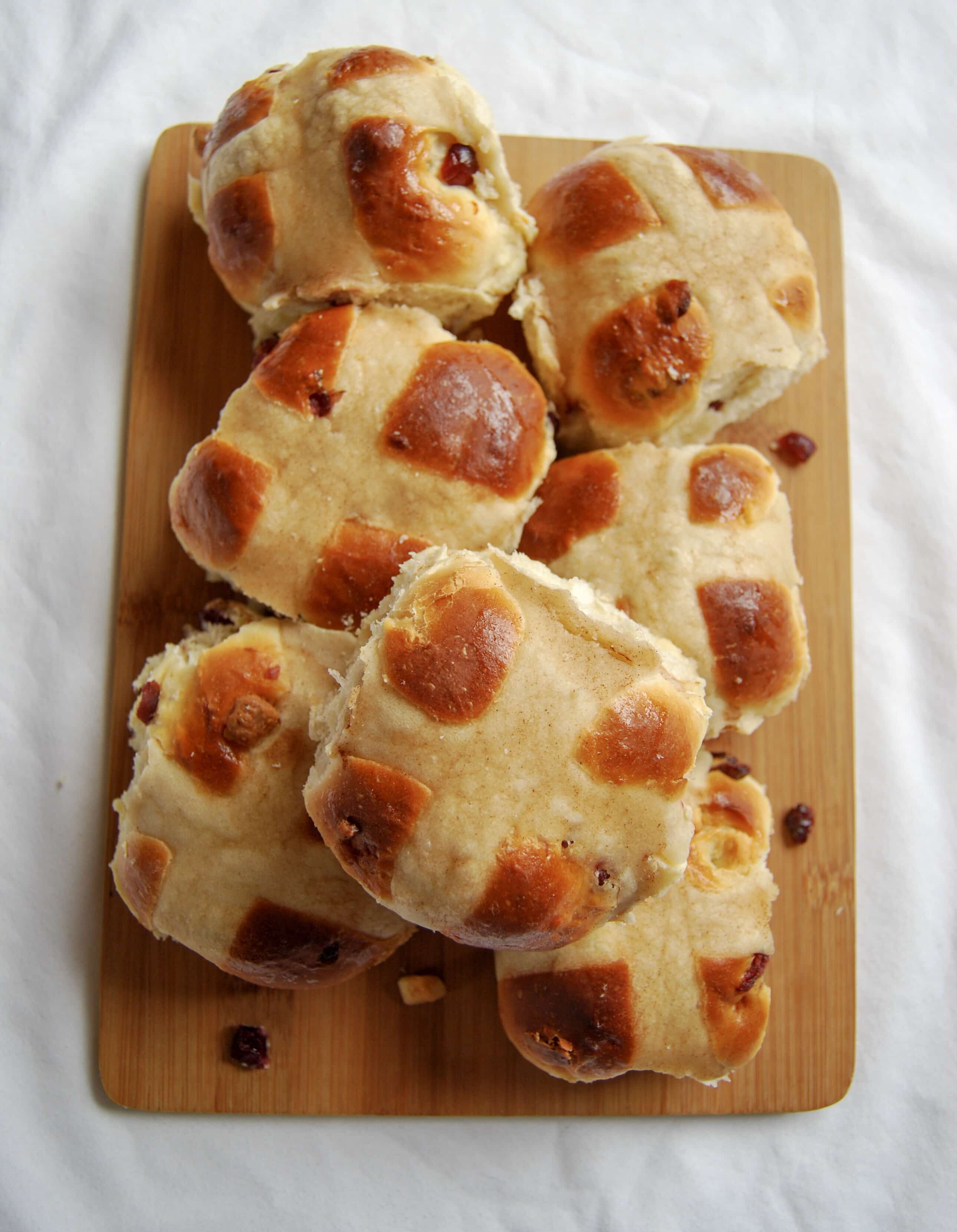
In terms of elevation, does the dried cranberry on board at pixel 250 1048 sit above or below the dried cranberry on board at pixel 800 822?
below

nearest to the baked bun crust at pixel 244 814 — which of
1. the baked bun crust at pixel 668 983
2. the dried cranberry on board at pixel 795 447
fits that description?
the baked bun crust at pixel 668 983

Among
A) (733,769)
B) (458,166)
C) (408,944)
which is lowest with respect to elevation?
(408,944)

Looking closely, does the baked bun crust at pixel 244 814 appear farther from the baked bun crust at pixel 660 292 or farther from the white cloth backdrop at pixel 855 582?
the baked bun crust at pixel 660 292

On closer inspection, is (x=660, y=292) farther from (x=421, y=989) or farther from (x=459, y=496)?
(x=421, y=989)

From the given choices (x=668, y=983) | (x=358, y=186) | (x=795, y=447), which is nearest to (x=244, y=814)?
(x=668, y=983)

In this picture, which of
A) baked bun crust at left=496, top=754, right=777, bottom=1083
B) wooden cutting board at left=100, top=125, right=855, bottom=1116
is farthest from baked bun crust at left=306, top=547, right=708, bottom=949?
wooden cutting board at left=100, top=125, right=855, bottom=1116

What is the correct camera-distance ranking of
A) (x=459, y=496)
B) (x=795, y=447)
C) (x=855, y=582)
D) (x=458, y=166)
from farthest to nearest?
(x=855, y=582), (x=795, y=447), (x=458, y=166), (x=459, y=496)
